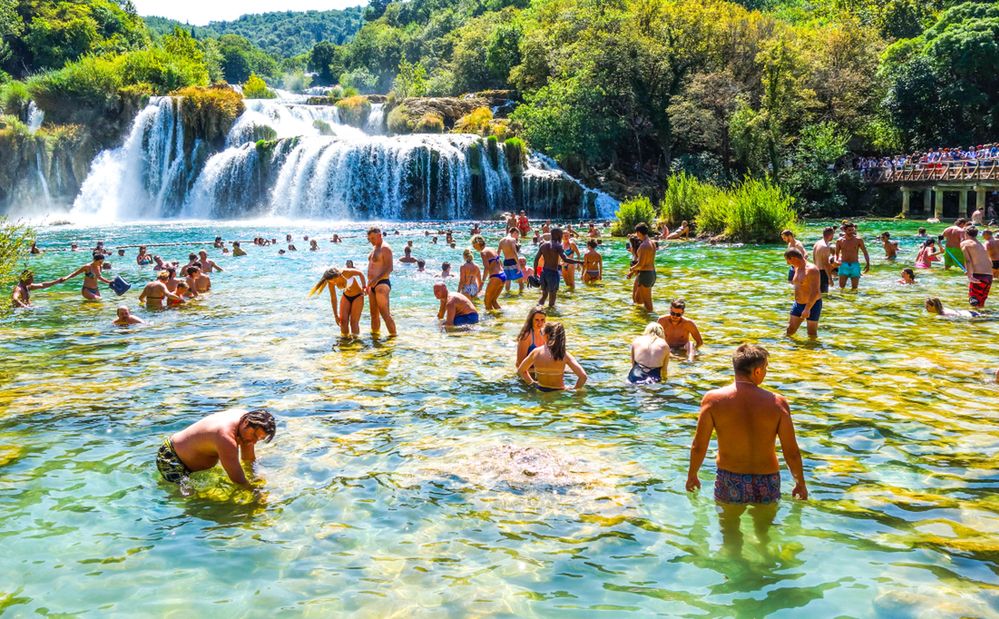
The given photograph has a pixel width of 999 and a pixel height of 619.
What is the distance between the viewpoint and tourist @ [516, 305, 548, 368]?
361 inches

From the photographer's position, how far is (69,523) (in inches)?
222

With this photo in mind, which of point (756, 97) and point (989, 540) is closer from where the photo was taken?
point (989, 540)

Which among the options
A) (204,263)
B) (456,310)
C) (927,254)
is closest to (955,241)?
(927,254)

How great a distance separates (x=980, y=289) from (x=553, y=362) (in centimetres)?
928

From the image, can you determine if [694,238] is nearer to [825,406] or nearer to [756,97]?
[756,97]

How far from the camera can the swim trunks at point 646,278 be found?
1415 centimetres

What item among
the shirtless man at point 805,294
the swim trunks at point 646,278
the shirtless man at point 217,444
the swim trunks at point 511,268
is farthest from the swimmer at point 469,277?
the shirtless man at point 217,444

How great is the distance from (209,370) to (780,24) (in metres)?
45.9

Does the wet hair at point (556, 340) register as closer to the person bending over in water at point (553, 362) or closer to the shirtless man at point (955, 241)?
the person bending over in water at point (553, 362)

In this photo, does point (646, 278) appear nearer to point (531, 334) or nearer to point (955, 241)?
point (531, 334)

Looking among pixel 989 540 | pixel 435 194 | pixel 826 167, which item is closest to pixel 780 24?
pixel 826 167

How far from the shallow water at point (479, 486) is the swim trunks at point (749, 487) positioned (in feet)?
0.64

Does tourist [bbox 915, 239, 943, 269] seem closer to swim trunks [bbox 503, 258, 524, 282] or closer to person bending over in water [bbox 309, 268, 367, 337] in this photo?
swim trunks [bbox 503, 258, 524, 282]

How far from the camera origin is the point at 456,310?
13.2 metres
